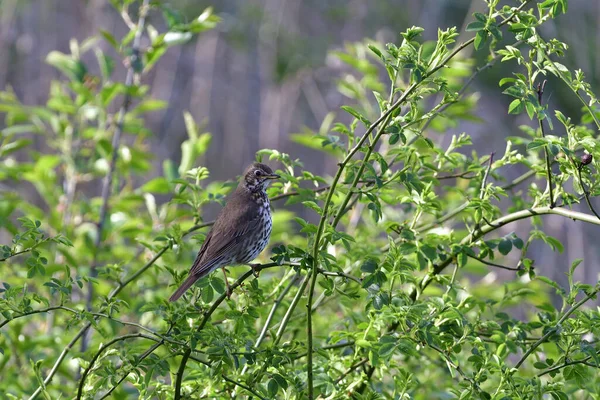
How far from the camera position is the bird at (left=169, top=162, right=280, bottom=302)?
11.6ft

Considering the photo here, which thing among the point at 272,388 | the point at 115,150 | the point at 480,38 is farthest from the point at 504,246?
the point at 115,150

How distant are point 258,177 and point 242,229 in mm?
294

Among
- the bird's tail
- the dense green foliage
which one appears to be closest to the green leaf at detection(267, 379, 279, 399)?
the dense green foliage

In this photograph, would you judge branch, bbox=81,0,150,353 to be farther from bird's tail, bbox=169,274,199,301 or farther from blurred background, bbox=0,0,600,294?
blurred background, bbox=0,0,600,294

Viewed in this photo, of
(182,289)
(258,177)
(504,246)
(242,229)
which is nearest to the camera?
(504,246)

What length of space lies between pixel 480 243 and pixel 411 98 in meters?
0.73

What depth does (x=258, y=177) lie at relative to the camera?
394 centimetres

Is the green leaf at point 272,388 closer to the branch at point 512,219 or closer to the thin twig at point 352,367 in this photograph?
the thin twig at point 352,367

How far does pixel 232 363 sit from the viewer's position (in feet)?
7.63

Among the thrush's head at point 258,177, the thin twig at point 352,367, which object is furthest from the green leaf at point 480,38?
the thrush's head at point 258,177

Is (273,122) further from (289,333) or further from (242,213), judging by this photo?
(289,333)

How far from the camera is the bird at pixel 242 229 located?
139 inches

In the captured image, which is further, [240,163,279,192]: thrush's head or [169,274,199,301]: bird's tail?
[240,163,279,192]: thrush's head

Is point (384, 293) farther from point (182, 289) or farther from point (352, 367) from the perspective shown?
point (182, 289)
